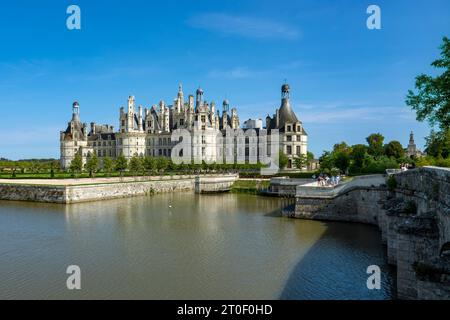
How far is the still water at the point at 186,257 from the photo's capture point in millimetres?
13625

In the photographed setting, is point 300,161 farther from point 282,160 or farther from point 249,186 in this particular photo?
point 249,186

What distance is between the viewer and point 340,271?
51.6 feet

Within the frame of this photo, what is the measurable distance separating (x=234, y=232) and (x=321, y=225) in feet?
22.0

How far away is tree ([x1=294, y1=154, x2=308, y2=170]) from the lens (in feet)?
213

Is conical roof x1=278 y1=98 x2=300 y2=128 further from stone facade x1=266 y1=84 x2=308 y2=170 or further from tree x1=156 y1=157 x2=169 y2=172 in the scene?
tree x1=156 y1=157 x2=169 y2=172

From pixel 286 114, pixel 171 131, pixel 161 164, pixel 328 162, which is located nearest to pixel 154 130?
pixel 171 131

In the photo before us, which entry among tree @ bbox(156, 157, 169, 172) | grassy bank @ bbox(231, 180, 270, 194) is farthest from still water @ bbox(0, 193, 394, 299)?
tree @ bbox(156, 157, 169, 172)

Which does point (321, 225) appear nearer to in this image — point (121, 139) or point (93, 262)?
point (93, 262)

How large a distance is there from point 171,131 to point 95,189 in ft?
133

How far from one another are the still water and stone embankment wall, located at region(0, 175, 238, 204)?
23.6ft

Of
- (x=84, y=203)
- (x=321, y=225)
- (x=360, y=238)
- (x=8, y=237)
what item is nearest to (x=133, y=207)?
(x=84, y=203)

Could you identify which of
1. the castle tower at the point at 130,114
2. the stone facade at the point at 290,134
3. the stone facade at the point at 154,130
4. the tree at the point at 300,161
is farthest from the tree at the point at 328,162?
the castle tower at the point at 130,114

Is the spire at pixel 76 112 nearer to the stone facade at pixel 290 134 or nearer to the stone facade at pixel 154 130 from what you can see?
the stone facade at pixel 154 130

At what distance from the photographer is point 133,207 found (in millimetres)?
36344
